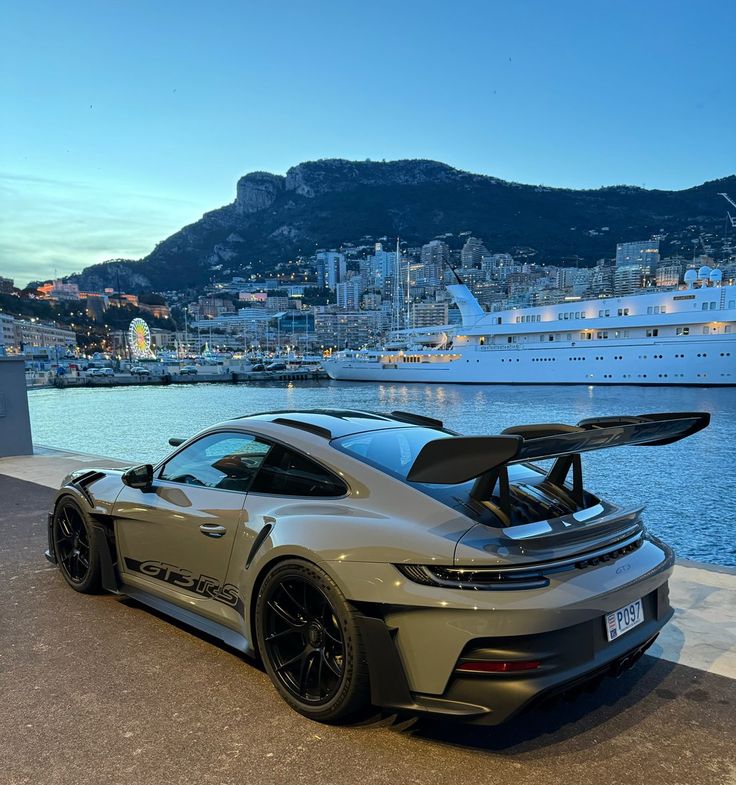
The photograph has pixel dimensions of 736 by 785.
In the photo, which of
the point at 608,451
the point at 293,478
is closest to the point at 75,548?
the point at 293,478

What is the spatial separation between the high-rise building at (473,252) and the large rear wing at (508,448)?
558ft

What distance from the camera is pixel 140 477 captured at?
3623mm

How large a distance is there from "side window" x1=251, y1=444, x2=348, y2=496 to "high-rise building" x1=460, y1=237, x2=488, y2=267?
170 meters

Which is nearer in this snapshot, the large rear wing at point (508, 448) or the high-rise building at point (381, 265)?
the large rear wing at point (508, 448)

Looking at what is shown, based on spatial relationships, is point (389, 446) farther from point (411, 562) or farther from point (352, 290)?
point (352, 290)

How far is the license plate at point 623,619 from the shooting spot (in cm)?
233

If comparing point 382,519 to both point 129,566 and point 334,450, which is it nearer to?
point 334,450

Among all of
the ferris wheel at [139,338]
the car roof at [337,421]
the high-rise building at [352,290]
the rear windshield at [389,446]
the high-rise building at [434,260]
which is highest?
the high-rise building at [434,260]

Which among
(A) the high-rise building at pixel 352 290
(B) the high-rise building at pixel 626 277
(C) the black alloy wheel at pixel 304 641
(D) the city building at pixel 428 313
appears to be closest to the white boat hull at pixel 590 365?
(C) the black alloy wheel at pixel 304 641

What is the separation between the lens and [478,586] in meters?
2.16

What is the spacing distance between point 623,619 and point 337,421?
1.70 m

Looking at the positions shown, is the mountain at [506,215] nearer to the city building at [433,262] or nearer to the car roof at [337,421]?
the city building at [433,262]

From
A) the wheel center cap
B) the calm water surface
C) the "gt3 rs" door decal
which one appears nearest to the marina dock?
the calm water surface

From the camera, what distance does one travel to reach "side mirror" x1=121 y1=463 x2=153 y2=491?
143 inches
